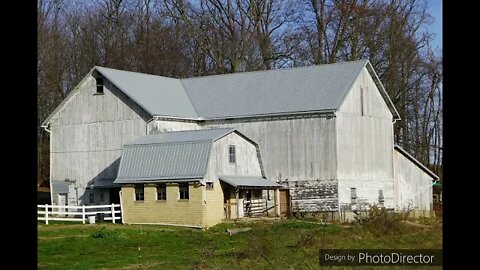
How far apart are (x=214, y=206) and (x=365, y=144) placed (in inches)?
445

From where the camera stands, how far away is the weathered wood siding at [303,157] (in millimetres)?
37219

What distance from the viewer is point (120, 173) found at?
114 ft

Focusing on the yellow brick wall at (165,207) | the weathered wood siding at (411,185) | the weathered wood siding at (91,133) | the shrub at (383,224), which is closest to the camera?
the shrub at (383,224)

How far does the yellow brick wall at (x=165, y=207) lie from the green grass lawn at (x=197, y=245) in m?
1.13

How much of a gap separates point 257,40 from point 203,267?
45.5m

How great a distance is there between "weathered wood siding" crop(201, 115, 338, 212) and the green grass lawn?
6265 mm

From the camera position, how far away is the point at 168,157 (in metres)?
33.5

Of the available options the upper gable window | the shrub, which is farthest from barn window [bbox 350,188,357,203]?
the shrub

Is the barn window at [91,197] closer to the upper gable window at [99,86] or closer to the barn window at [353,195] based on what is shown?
the upper gable window at [99,86]

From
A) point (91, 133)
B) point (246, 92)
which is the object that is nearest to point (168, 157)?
point (91, 133)

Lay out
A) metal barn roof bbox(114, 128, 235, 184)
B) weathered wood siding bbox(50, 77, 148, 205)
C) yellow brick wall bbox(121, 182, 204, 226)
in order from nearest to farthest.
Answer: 1. yellow brick wall bbox(121, 182, 204, 226)
2. metal barn roof bbox(114, 128, 235, 184)
3. weathered wood siding bbox(50, 77, 148, 205)

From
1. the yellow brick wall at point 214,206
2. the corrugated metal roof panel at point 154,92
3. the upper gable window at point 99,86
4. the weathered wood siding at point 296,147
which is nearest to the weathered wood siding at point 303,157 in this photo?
the weathered wood siding at point 296,147

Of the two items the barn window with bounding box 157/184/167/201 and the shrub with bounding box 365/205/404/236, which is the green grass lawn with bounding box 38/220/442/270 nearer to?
the shrub with bounding box 365/205/404/236

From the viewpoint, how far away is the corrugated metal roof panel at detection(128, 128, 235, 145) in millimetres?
33569
